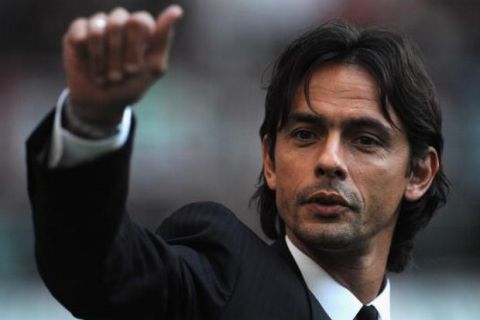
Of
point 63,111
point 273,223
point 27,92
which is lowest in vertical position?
point 27,92

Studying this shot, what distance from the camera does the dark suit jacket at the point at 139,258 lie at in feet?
6.21

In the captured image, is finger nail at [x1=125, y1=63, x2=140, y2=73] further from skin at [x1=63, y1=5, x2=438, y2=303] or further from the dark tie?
the dark tie

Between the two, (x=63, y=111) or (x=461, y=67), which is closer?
(x=63, y=111)

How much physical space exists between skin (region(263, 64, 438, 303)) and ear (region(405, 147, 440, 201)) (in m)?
0.09

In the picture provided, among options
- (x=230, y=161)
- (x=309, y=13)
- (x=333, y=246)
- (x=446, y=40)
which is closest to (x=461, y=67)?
(x=446, y=40)

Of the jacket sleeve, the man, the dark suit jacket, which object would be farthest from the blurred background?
the jacket sleeve

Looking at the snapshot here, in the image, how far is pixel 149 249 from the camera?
2123mm

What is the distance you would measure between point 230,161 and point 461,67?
1679mm

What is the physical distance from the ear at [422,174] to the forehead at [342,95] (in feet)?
0.59

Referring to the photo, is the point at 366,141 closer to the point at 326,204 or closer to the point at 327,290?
the point at 326,204

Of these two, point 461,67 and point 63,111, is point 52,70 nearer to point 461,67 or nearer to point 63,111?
point 461,67

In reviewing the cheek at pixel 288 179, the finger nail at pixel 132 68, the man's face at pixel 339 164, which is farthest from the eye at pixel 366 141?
the finger nail at pixel 132 68

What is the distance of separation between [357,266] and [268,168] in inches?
13.9

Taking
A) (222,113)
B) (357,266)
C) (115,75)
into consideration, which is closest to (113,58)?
(115,75)
